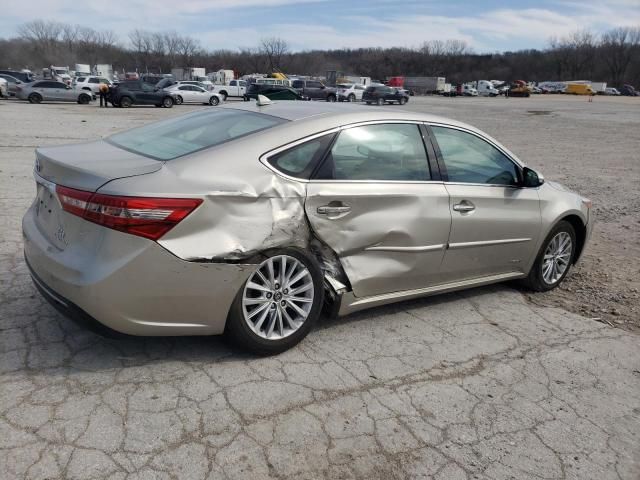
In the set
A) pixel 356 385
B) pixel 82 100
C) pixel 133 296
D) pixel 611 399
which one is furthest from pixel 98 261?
pixel 82 100

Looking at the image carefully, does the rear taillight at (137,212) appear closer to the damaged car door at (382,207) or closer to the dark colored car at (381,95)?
the damaged car door at (382,207)

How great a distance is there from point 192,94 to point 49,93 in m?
8.79

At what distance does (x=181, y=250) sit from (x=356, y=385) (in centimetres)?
125

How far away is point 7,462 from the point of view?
2432mm

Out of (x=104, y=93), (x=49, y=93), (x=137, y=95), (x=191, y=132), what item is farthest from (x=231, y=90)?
(x=191, y=132)

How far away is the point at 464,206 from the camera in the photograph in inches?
165

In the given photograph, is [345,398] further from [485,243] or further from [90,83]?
[90,83]

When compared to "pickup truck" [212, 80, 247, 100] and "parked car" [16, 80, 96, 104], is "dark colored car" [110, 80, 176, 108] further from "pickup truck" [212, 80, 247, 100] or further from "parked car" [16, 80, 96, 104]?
"pickup truck" [212, 80, 247, 100]

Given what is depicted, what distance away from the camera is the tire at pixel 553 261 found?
4980 mm

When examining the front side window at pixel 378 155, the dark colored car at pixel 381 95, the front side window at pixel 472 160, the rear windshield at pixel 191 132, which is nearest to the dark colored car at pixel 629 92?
the dark colored car at pixel 381 95

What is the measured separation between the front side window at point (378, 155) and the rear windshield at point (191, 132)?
1.46 ft

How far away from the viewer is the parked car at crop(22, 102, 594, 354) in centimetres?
299

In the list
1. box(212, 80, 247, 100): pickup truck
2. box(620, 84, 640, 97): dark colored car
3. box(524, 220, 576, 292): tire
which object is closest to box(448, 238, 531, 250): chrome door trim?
box(524, 220, 576, 292): tire

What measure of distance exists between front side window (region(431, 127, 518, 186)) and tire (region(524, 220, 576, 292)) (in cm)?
73
